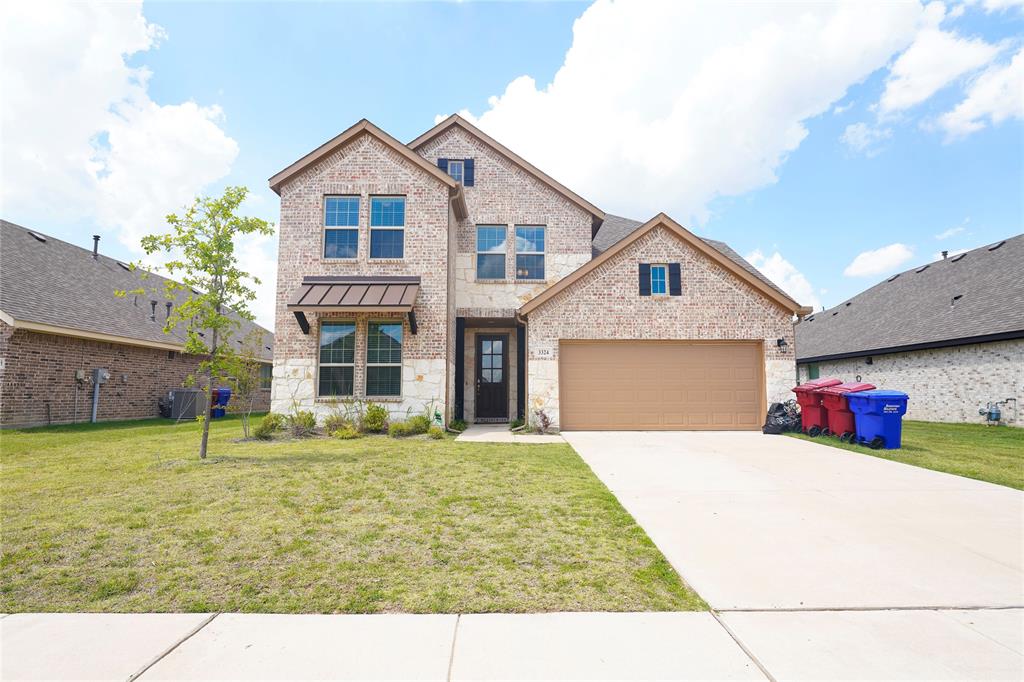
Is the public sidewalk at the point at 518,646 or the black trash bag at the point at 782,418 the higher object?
the black trash bag at the point at 782,418

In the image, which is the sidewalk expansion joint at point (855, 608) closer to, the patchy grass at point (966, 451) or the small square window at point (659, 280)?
the patchy grass at point (966, 451)

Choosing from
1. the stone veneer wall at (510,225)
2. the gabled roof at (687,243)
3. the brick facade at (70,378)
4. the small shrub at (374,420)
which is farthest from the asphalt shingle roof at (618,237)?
the brick facade at (70,378)

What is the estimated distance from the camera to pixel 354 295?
1208cm

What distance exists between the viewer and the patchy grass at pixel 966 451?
7783mm

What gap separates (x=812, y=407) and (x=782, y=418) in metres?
0.76

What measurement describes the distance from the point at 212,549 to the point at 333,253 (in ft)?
33.5

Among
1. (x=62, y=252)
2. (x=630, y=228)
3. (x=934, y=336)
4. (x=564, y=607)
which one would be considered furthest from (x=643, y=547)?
(x=62, y=252)

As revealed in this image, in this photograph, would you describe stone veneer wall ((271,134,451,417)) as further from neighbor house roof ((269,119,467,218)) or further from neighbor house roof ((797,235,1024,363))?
neighbor house roof ((797,235,1024,363))

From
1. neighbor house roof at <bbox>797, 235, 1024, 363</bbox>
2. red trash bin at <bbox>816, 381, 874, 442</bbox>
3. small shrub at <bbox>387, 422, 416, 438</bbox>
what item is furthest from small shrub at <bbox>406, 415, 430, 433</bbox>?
neighbor house roof at <bbox>797, 235, 1024, 363</bbox>

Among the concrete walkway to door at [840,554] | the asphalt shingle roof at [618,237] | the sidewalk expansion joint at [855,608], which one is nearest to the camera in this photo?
the concrete walkway to door at [840,554]

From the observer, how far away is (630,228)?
19.3 metres

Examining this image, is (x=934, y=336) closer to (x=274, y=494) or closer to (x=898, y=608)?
(x=898, y=608)

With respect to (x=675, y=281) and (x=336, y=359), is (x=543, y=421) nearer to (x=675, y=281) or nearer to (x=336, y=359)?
(x=675, y=281)

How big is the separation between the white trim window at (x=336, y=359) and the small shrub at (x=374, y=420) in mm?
946
